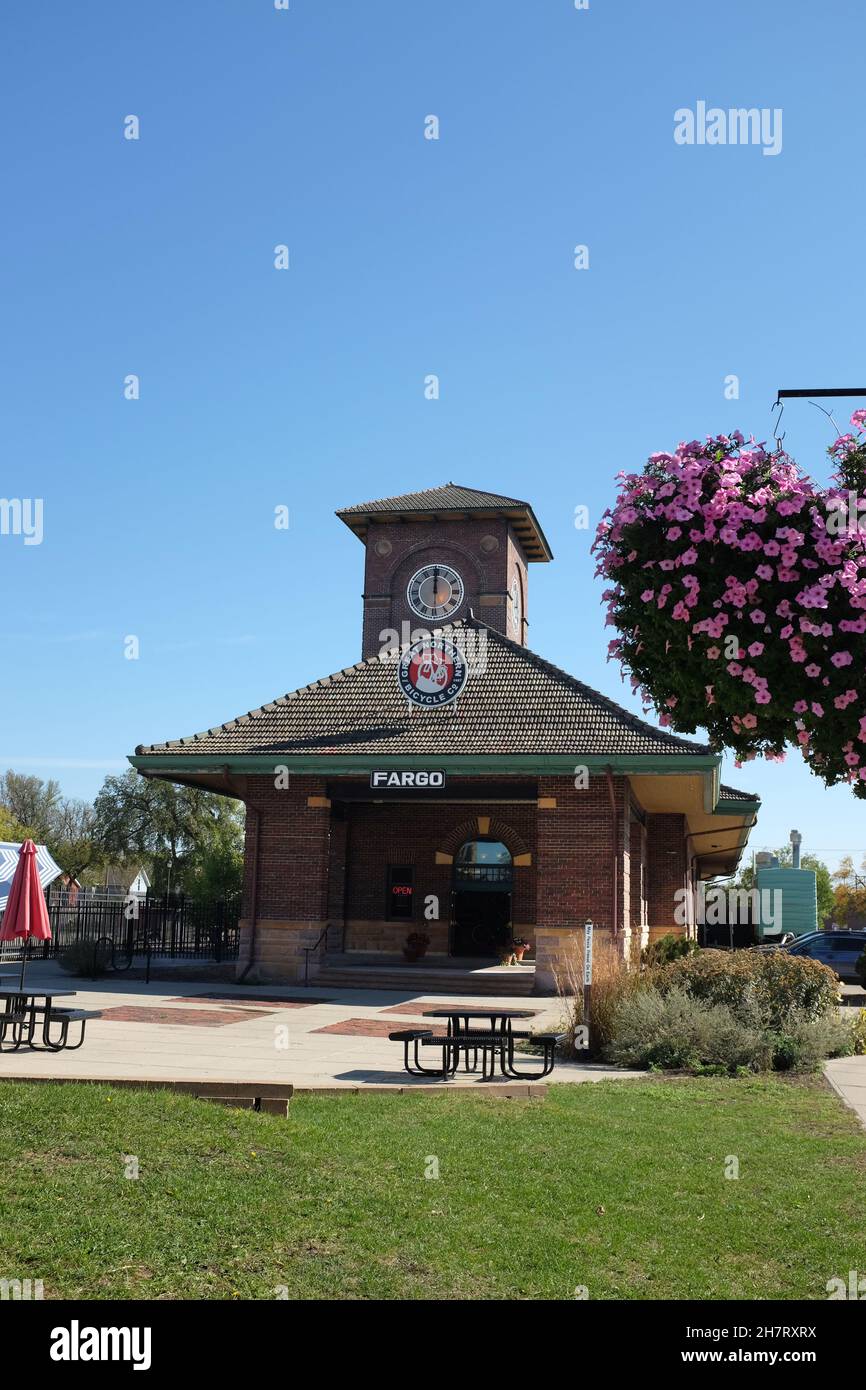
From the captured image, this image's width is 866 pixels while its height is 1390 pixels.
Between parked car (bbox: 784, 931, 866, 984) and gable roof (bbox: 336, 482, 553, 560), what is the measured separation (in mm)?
15752

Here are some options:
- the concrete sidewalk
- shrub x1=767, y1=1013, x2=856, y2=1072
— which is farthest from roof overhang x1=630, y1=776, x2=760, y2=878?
the concrete sidewalk

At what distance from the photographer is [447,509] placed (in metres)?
38.1

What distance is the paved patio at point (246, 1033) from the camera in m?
12.0

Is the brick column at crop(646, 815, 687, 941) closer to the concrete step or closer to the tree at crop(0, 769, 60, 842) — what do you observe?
the concrete step

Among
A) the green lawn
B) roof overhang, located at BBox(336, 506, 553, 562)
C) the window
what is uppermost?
roof overhang, located at BBox(336, 506, 553, 562)

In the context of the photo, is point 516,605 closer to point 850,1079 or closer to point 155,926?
point 155,926

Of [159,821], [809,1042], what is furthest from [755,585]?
[159,821]

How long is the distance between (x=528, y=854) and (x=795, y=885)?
3009 cm

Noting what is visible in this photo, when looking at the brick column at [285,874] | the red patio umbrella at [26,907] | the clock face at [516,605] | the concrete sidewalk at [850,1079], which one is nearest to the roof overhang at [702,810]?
the brick column at [285,874]

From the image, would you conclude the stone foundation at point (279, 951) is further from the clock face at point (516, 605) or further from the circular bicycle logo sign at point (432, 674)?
the clock face at point (516, 605)

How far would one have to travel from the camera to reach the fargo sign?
23.5 m

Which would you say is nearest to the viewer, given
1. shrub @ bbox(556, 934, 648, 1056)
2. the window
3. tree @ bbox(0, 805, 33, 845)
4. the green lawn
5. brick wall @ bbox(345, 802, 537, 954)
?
the green lawn

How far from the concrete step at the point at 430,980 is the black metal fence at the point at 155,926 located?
6221mm
